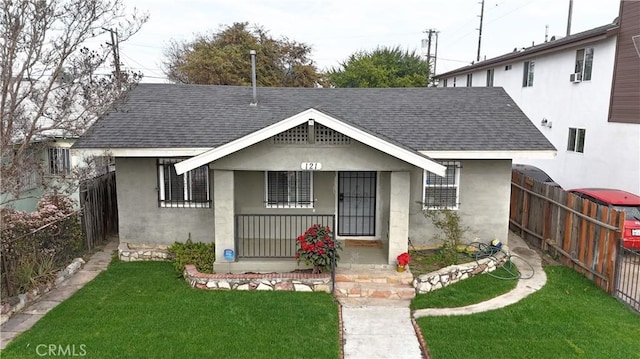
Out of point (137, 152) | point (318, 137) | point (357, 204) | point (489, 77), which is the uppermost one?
point (489, 77)

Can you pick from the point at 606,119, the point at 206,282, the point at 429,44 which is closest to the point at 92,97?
the point at 206,282

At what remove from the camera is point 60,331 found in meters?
7.22

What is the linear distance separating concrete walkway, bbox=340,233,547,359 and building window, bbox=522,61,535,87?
1409 cm

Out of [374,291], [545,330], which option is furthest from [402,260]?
[545,330]

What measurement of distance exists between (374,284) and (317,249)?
1384 mm

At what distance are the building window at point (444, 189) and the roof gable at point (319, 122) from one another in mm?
2344

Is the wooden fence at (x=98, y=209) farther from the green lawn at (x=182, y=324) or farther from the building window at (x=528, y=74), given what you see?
the building window at (x=528, y=74)

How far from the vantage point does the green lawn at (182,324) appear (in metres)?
6.75

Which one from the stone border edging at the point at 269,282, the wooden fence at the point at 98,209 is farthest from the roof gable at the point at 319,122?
the wooden fence at the point at 98,209

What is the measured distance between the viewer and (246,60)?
31.9m

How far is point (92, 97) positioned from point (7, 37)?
2437 mm

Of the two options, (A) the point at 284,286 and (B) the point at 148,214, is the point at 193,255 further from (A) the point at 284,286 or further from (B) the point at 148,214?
(A) the point at 284,286

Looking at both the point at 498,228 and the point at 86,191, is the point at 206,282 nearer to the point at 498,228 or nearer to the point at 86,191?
the point at 86,191

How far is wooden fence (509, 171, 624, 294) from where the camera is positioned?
355 inches
